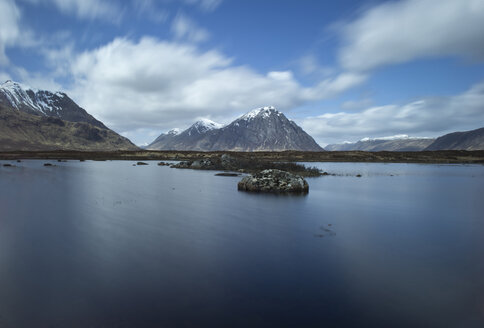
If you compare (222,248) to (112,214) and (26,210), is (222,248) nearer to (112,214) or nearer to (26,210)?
(112,214)

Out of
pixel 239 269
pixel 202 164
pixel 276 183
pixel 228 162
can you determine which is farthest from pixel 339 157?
pixel 239 269

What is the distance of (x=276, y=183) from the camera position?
2792 centimetres

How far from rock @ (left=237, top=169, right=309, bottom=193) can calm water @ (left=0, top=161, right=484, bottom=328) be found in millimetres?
9991

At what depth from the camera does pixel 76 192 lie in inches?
1033

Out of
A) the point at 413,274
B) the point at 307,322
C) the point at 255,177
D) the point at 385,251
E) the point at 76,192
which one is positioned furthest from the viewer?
the point at 255,177

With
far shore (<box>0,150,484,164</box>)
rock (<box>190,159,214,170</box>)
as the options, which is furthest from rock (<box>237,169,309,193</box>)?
far shore (<box>0,150,484,164</box>)

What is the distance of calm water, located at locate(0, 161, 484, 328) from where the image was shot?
640cm

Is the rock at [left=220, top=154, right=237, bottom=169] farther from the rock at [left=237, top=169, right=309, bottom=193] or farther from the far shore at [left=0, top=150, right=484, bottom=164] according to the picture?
the rock at [left=237, top=169, right=309, bottom=193]

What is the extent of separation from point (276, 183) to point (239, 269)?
19372 mm

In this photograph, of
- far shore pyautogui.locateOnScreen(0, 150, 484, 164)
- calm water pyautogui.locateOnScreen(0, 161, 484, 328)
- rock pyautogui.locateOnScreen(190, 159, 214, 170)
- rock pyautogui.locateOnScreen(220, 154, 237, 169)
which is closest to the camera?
calm water pyautogui.locateOnScreen(0, 161, 484, 328)

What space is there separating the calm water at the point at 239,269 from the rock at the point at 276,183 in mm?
9991

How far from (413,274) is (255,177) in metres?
20.9

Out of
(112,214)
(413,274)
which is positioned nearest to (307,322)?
(413,274)

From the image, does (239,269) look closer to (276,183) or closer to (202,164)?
(276,183)
